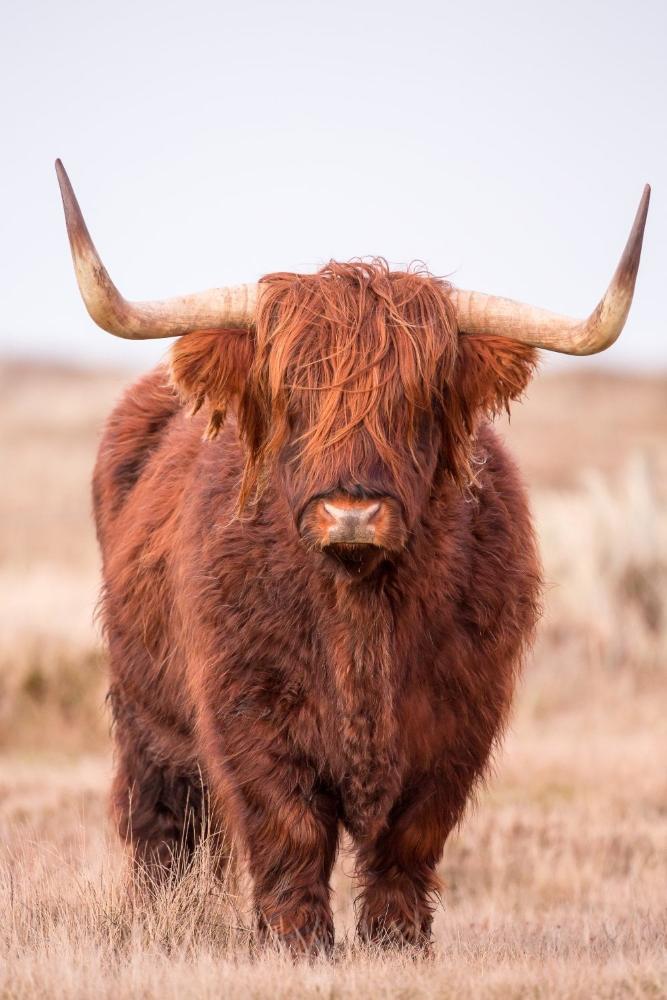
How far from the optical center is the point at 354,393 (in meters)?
4.23

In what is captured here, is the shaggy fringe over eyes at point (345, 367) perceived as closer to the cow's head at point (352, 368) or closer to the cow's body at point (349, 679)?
the cow's head at point (352, 368)

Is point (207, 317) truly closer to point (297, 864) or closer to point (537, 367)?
point (537, 367)

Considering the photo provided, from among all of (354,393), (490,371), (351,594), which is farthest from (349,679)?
(490,371)

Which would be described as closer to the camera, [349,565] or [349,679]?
[349,565]

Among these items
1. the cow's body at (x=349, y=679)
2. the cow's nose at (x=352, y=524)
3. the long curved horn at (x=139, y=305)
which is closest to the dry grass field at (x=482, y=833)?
the cow's body at (x=349, y=679)

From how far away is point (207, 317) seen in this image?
14.8 ft

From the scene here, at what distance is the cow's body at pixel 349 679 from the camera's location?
4.51 m

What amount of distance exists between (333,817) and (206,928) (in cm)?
61

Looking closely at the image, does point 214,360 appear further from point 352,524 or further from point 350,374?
point 352,524

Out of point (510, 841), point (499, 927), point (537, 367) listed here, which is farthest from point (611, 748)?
point (537, 367)

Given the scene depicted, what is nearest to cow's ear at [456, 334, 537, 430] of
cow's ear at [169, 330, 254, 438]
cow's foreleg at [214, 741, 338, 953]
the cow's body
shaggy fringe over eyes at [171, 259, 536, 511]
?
shaggy fringe over eyes at [171, 259, 536, 511]

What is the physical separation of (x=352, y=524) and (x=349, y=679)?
0.71 meters

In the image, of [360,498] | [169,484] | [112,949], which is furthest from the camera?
[169,484]

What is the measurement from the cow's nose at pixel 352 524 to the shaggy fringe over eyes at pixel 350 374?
122 mm
